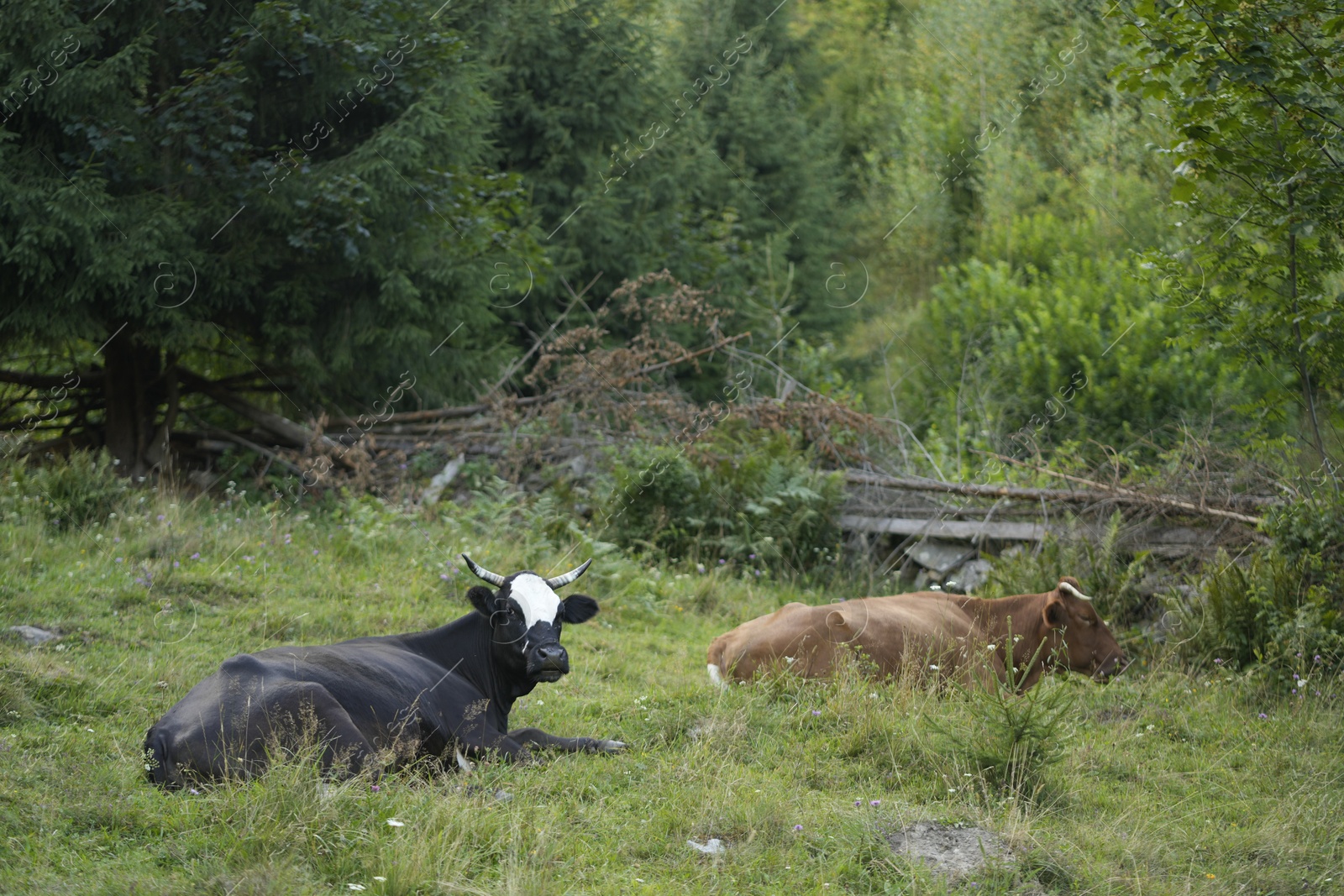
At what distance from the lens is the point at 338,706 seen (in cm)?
518

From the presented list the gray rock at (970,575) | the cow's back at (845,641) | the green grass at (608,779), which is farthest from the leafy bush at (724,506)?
the cow's back at (845,641)

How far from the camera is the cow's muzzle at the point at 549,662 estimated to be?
5.99 meters

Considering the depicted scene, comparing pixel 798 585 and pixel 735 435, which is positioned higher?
pixel 735 435

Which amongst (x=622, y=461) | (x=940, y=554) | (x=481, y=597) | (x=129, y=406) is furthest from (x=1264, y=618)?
(x=129, y=406)

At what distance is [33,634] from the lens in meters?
6.82

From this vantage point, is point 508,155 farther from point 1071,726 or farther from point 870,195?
point 1071,726

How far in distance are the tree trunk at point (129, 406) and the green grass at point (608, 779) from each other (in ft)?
10.8

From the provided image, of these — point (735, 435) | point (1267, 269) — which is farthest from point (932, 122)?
point (1267, 269)

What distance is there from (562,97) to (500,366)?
20.2 ft

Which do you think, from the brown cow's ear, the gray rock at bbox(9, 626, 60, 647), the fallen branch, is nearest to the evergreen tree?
the gray rock at bbox(9, 626, 60, 647)

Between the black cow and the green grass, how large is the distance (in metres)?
0.23

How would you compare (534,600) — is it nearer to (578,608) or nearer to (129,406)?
(578,608)

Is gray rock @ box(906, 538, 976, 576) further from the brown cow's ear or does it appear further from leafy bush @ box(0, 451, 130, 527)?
leafy bush @ box(0, 451, 130, 527)

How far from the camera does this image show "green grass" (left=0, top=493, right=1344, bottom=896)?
165 inches
